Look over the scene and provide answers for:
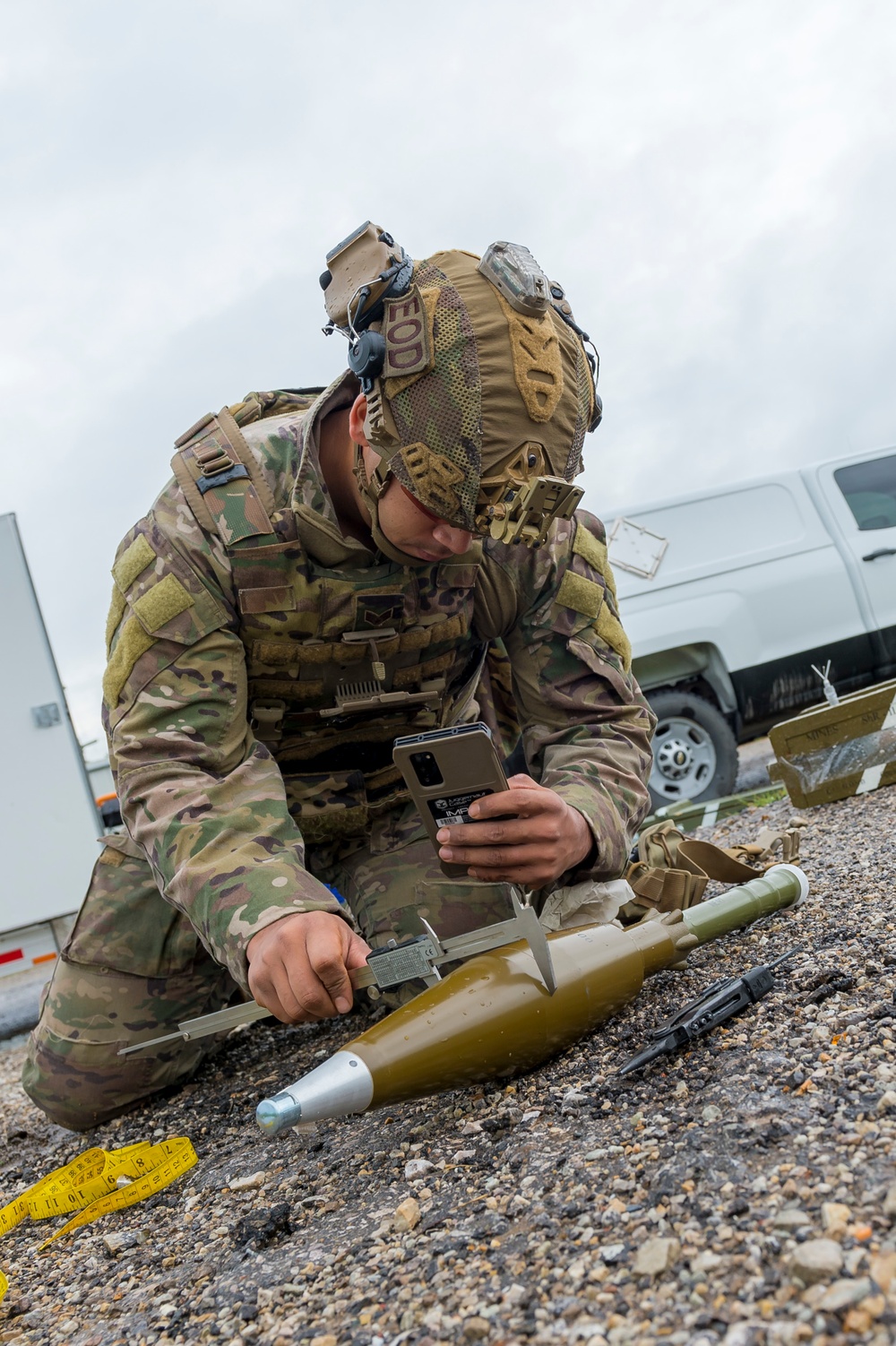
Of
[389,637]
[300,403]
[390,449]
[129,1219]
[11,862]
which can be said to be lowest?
[129,1219]

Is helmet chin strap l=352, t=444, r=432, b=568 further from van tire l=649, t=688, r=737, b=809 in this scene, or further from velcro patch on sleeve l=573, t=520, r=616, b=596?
van tire l=649, t=688, r=737, b=809

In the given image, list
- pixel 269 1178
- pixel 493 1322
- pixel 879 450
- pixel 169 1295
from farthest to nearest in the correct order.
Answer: pixel 879 450 < pixel 269 1178 < pixel 169 1295 < pixel 493 1322

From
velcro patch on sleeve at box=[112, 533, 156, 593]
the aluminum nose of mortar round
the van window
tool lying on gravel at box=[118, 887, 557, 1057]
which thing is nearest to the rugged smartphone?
tool lying on gravel at box=[118, 887, 557, 1057]

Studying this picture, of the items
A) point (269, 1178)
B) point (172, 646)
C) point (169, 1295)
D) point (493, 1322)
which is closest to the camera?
point (493, 1322)

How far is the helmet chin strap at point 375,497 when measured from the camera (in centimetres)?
250

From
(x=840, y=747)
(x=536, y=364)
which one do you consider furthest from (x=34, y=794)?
(x=536, y=364)

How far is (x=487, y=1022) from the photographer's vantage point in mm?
2070

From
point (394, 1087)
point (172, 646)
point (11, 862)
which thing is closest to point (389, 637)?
point (172, 646)

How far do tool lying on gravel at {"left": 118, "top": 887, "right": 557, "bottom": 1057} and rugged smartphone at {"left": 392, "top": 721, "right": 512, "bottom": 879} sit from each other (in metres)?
0.23

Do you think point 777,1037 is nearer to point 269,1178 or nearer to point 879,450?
point 269,1178

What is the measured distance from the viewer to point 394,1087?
1.96 m

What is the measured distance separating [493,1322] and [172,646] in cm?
176

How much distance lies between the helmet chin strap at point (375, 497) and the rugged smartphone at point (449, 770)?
0.76 m

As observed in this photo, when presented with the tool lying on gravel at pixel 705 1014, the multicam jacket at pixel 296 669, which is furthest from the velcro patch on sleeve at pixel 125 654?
the tool lying on gravel at pixel 705 1014
